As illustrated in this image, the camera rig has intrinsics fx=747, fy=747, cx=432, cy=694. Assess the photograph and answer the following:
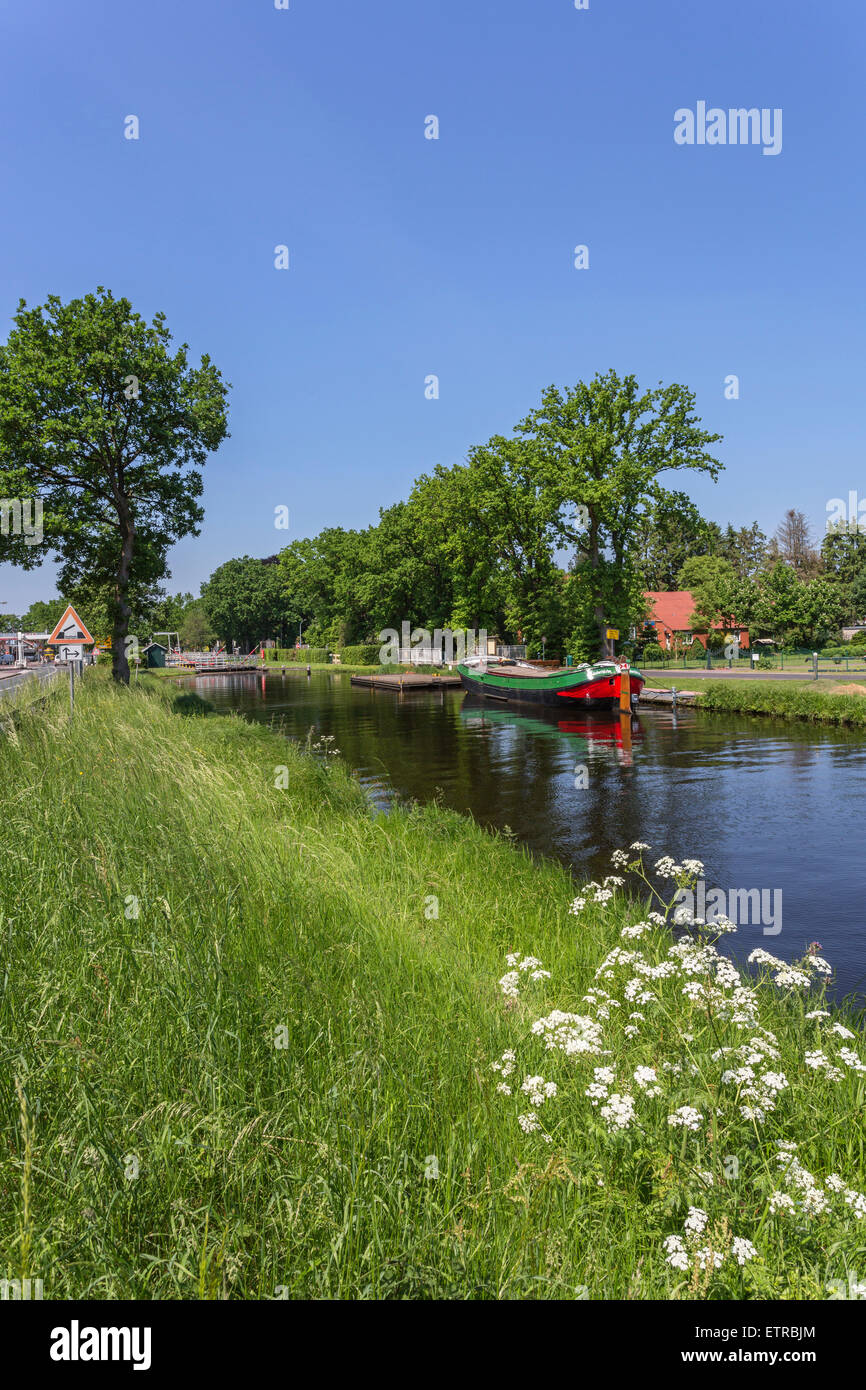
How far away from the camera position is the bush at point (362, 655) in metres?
82.1

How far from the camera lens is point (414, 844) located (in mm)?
10430

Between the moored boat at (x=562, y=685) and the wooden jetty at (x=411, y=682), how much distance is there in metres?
9.29

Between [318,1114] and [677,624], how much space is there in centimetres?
8681

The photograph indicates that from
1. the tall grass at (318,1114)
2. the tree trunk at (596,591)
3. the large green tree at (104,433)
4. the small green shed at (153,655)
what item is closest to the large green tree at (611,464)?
the tree trunk at (596,591)

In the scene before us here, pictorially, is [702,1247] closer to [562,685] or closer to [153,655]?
[562,685]

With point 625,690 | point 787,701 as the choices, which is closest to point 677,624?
point 625,690

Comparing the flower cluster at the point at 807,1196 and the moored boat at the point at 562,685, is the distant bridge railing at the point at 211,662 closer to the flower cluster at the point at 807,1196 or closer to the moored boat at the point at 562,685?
the moored boat at the point at 562,685

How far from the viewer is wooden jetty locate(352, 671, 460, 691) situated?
190ft

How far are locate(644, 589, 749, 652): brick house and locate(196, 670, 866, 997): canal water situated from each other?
41196 millimetres

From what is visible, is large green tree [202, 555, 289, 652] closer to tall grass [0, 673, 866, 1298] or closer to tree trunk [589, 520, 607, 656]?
tree trunk [589, 520, 607, 656]

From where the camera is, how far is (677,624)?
278ft

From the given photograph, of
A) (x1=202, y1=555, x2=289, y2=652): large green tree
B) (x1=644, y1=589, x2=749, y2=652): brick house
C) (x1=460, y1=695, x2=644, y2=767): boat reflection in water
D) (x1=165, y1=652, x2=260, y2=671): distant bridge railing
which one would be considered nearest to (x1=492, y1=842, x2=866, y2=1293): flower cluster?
(x1=460, y1=695, x2=644, y2=767): boat reflection in water
